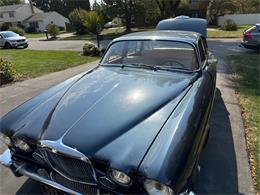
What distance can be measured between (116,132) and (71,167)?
0.50 meters

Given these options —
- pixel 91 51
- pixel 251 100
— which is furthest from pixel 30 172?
pixel 91 51

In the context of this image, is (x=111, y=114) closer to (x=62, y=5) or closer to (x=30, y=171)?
(x=30, y=171)

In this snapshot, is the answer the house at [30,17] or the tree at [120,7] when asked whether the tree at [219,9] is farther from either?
the house at [30,17]

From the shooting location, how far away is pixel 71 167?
2305mm

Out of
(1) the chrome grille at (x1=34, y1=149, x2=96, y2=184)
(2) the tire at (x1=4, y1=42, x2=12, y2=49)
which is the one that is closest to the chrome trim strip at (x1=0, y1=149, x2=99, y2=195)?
(1) the chrome grille at (x1=34, y1=149, x2=96, y2=184)

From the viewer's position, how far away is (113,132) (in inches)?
94.3

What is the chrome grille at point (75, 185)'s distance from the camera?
2.26 meters

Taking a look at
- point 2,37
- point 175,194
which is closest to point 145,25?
point 2,37

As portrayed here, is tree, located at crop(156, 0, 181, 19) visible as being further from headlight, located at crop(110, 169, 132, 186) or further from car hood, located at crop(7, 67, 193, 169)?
headlight, located at crop(110, 169, 132, 186)

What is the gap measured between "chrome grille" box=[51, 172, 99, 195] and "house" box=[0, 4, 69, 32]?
53058mm

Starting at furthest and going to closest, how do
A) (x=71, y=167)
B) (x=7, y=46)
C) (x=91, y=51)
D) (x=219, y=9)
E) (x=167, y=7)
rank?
(x=219, y=9), (x=167, y=7), (x=7, y=46), (x=91, y=51), (x=71, y=167)

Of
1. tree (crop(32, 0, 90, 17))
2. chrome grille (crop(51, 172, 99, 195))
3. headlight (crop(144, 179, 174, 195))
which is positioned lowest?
chrome grille (crop(51, 172, 99, 195))

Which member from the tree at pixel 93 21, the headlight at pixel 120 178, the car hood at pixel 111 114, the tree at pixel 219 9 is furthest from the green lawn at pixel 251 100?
the tree at pixel 219 9

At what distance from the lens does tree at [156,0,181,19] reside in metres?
29.4
